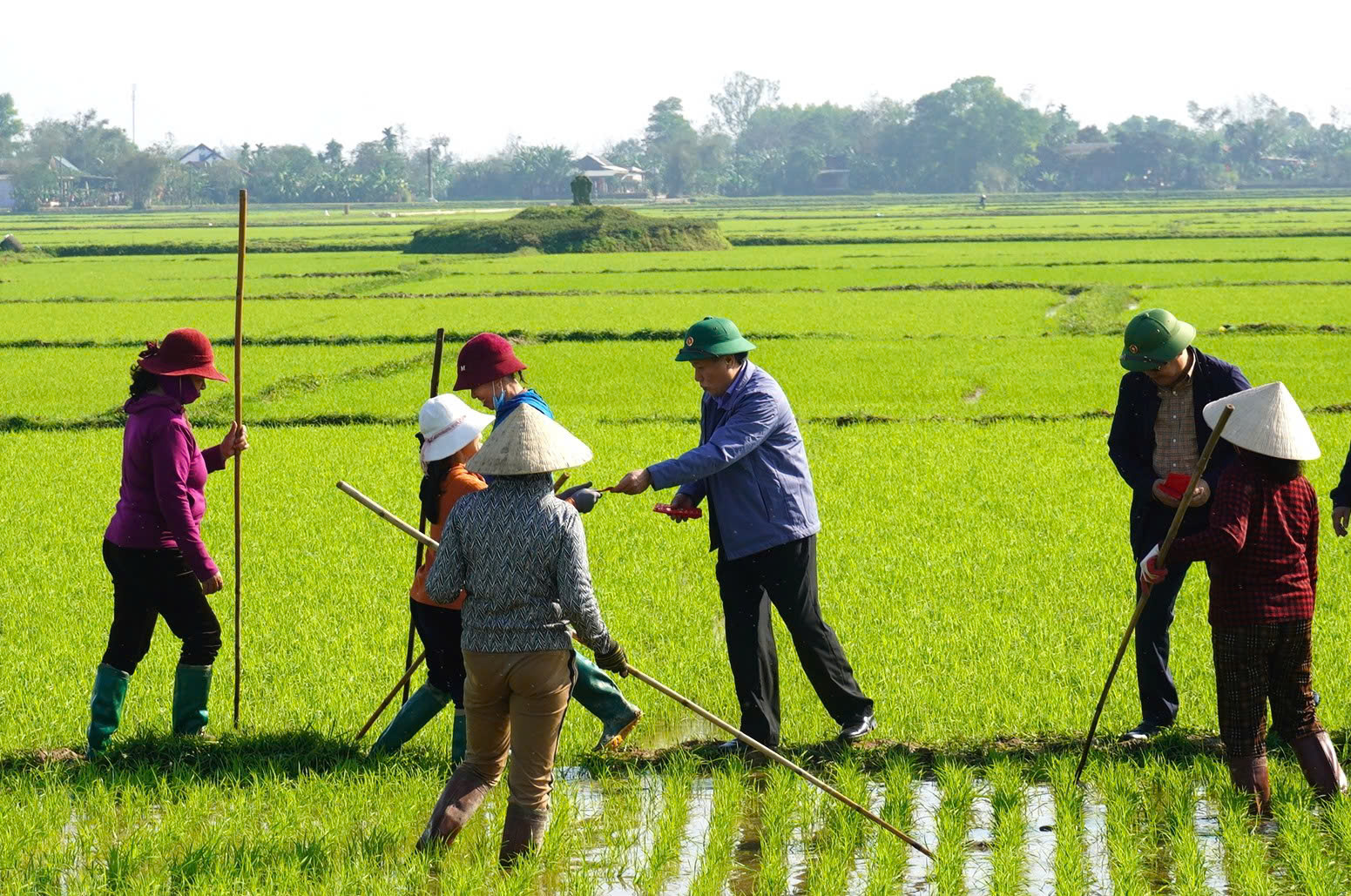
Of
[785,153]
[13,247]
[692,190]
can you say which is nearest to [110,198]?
[692,190]

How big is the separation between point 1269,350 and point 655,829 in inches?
587

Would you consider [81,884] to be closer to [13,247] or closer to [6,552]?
[6,552]

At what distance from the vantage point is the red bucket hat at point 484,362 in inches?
194

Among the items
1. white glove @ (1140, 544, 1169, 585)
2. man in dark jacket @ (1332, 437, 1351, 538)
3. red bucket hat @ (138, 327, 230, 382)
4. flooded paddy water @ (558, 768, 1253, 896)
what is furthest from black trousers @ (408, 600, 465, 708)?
man in dark jacket @ (1332, 437, 1351, 538)

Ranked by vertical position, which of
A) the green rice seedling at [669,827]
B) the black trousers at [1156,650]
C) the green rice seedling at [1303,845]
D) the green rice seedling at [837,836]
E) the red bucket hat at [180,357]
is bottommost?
the green rice seedling at [669,827]

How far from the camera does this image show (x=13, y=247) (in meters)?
46.9

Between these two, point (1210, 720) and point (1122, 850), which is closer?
point (1122, 850)

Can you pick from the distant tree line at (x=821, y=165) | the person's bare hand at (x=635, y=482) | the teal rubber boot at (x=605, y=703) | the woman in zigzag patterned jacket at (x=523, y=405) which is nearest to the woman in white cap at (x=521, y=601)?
the woman in zigzag patterned jacket at (x=523, y=405)

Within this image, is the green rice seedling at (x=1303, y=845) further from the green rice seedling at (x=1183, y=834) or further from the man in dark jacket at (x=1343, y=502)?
the man in dark jacket at (x=1343, y=502)

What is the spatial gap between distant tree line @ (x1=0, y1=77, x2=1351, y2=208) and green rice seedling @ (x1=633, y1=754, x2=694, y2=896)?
105625mm

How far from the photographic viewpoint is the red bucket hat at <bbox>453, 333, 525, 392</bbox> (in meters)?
4.92

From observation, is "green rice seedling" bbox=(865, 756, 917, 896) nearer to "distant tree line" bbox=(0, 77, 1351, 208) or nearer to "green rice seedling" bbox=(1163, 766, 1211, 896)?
"green rice seedling" bbox=(1163, 766, 1211, 896)

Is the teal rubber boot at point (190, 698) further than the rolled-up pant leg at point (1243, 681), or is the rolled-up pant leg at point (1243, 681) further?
the teal rubber boot at point (190, 698)

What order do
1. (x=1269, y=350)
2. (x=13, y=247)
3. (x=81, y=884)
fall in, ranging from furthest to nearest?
(x=13, y=247), (x=1269, y=350), (x=81, y=884)
